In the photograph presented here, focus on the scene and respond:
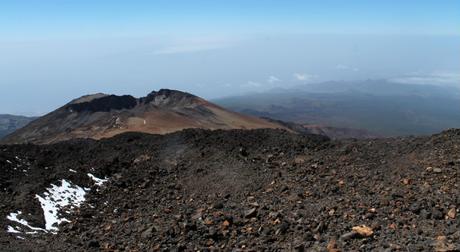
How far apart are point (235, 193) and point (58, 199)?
17.1 ft

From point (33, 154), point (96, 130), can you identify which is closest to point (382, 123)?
point (96, 130)

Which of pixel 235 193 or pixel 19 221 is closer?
pixel 19 221

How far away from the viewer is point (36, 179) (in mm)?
16578

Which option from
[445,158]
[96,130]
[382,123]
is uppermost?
[445,158]

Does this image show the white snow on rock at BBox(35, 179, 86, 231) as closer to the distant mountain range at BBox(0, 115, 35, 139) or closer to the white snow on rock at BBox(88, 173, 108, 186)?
the white snow on rock at BBox(88, 173, 108, 186)

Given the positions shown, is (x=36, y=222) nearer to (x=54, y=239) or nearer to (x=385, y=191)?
(x=54, y=239)

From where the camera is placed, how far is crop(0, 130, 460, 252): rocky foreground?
35.3ft

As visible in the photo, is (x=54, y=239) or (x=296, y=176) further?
(x=296, y=176)

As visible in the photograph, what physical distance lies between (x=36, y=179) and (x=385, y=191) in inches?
411

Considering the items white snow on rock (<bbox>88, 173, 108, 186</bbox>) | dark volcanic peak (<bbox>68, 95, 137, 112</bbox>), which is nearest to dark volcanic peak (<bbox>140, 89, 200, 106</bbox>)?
dark volcanic peak (<bbox>68, 95, 137, 112</bbox>)

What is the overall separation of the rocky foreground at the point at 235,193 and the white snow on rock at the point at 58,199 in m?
0.07

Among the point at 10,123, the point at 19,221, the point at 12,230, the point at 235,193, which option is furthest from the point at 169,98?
the point at 10,123

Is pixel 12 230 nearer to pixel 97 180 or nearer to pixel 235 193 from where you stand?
pixel 97 180

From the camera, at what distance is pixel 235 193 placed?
15.3 metres
